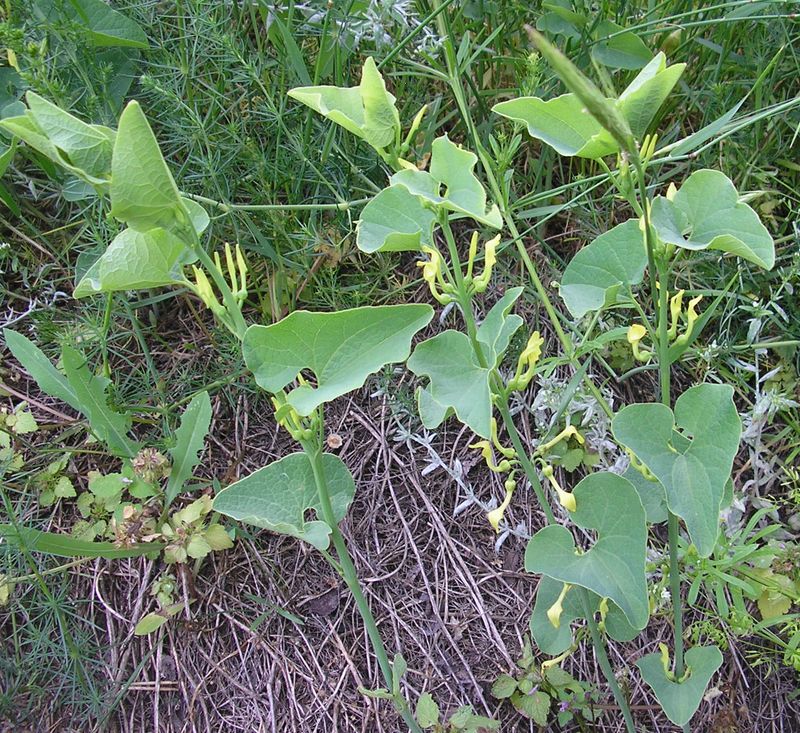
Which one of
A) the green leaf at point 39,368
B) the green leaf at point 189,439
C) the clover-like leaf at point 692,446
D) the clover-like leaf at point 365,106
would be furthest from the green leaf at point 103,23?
the clover-like leaf at point 692,446

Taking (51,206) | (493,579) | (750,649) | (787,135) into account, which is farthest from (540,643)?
(51,206)

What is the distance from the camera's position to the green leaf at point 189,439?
1.23 meters

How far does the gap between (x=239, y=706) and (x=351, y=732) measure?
19 cm

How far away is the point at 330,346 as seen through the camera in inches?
28.9

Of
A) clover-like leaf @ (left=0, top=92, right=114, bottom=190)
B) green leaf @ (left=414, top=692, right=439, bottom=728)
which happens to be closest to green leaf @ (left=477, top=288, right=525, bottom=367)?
clover-like leaf @ (left=0, top=92, right=114, bottom=190)

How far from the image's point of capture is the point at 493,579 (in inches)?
49.4

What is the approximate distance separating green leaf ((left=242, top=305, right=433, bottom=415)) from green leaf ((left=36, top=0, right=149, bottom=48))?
2.85 ft

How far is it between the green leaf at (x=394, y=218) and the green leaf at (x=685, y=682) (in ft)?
1.92

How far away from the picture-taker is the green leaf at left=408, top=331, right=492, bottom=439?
28.0 inches

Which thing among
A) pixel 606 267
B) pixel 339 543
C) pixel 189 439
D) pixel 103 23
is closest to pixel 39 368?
pixel 189 439

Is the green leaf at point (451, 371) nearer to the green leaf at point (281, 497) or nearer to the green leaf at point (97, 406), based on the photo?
the green leaf at point (281, 497)

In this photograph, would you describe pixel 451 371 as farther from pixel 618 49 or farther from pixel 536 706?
pixel 618 49

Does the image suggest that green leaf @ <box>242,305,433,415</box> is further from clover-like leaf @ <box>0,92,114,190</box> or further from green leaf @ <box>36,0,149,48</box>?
green leaf @ <box>36,0,149,48</box>

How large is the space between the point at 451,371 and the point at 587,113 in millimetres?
270
